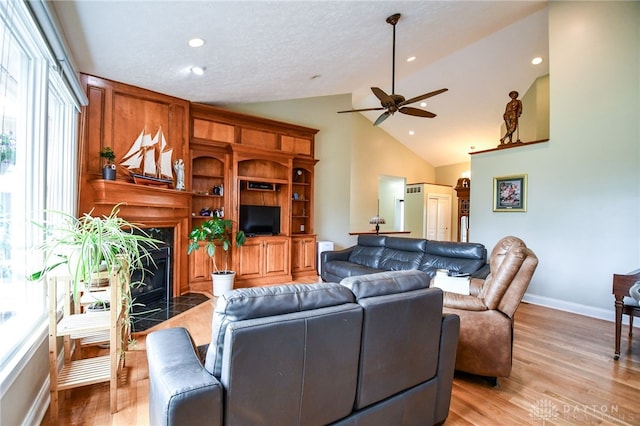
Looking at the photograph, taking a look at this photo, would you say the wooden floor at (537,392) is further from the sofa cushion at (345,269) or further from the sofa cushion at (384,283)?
the sofa cushion at (345,269)

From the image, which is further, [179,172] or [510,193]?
[510,193]

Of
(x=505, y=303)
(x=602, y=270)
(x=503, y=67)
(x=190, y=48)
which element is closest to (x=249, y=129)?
(x=190, y=48)

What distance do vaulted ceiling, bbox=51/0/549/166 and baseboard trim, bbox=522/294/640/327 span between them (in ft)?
13.5

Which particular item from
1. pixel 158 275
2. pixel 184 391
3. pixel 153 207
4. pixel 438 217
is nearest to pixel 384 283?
pixel 184 391

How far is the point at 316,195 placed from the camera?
6.45 metres

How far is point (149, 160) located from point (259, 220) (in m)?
2.06

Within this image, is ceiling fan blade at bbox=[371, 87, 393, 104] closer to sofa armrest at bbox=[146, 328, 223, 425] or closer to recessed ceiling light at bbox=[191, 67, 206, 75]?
recessed ceiling light at bbox=[191, 67, 206, 75]

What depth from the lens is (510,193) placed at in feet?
15.6

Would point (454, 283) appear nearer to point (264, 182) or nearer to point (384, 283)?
point (384, 283)

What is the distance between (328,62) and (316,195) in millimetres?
2781

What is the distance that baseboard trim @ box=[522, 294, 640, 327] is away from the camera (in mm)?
3684

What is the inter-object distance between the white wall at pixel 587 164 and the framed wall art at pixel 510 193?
106 millimetres

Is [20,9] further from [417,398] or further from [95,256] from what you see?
[417,398]

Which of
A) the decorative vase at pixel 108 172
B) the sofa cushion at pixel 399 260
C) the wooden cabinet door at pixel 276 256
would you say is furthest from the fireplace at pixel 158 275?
the sofa cushion at pixel 399 260
